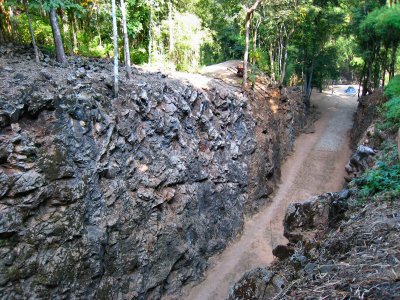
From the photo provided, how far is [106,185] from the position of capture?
27.8 feet

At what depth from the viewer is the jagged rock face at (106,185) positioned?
22.6 feet

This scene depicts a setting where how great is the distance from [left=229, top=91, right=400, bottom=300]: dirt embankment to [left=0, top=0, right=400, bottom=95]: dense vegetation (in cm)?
823

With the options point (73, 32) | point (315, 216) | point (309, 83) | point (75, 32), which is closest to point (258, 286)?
point (315, 216)

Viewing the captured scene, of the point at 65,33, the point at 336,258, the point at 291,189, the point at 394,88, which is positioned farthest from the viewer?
the point at 291,189

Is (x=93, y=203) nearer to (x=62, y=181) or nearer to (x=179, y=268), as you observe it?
(x=62, y=181)

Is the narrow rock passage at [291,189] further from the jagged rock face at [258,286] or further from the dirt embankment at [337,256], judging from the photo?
the jagged rock face at [258,286]

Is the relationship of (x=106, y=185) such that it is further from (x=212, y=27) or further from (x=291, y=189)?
(x=212, y=27)

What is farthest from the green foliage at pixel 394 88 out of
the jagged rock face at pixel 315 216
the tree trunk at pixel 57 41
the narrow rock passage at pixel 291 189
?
the tree trunk at pixel 57 41

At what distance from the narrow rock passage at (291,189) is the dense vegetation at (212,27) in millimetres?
3689

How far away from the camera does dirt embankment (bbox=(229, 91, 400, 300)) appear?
2773 mm

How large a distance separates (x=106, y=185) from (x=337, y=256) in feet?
21.2

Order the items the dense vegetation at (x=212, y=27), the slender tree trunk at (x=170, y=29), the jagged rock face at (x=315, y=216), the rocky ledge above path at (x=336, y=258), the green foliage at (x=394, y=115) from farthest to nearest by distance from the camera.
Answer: the slender tree trunk at (x=170, y=29) → the dense vegetation at (x=212, y=27) → the green foliage at (x=394, y=115) → the jagged rock face at (x=315, y=216) → the rocky ledge above path at (x=336, y=258)

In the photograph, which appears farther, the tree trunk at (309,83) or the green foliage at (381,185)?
the tree trunk at (309,83)

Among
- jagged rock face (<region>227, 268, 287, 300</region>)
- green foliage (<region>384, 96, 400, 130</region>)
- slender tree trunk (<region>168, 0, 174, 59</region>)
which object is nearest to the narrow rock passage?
green foliage (<region>384, 96, 400, 130</region>)
